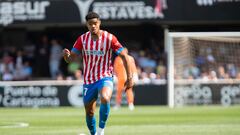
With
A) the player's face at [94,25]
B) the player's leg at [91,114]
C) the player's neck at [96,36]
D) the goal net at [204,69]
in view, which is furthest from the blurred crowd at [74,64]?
the player's face at [94,25]

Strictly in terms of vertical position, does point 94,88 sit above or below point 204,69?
above

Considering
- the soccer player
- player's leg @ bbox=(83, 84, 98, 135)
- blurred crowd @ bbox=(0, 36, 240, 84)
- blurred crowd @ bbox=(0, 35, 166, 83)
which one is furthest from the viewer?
blurred crowd @ bbox=(0, 35, 166, 83)

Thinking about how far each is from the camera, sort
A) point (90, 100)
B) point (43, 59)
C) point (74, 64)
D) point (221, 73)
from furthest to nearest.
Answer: point (43, 59), point (74, 64), point (221, 73), point (90, 100)

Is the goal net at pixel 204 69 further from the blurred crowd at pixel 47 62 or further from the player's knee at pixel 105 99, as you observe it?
the player's knee at pixel 105 99

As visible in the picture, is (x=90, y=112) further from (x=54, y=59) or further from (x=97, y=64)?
(x=54, y=59)

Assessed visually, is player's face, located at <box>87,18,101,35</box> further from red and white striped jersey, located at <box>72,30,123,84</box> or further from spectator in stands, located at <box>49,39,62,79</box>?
spectator in stands, located at <box>49,39,62,79</box>

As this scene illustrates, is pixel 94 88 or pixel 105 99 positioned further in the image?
pixel 94 88

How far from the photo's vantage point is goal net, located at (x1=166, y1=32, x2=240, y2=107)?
24547mm

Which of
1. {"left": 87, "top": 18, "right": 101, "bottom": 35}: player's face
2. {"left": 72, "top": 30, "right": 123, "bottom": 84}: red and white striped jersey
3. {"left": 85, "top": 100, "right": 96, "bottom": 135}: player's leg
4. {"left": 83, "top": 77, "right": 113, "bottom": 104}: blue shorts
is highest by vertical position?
{"left": 87, "top": 18, "right": 101, "bottom": 35}: player's face

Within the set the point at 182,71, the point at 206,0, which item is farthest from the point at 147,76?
the point at 206,0

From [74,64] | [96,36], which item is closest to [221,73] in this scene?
[74,64]

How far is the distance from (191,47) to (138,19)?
3.47 m

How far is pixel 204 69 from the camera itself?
2538 cm

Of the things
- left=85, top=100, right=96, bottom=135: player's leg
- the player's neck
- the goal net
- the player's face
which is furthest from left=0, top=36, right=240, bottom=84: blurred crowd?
the player's face
